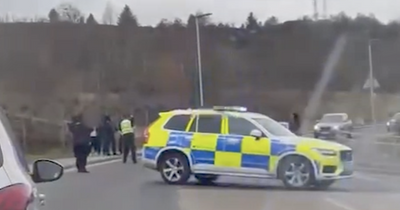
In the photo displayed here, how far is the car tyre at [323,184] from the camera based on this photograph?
1762 cm

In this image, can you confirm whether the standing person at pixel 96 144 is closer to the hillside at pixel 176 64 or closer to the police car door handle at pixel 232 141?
the hillside at pixel 176 64

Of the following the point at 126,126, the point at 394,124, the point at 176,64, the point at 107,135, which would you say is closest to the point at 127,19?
the point at 176,64

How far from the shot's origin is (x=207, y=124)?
60.5 feet

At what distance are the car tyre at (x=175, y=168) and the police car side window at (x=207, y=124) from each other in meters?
0.61

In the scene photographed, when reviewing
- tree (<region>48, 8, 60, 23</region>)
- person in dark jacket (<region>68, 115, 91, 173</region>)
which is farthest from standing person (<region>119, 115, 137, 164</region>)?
tree (<region>48, 8, 60, 23</region>)

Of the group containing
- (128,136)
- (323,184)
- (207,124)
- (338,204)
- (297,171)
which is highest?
(207,124)

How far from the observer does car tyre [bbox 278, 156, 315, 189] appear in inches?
683

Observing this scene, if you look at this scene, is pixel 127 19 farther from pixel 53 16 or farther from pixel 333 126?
pixel 333 126

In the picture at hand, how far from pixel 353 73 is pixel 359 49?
1.15 metres

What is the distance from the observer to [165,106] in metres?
40.9

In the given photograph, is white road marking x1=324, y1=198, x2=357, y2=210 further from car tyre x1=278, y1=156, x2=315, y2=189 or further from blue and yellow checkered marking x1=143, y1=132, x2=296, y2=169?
blue and yellow checkered marking x1=143, y1=132, x2=296, y2=169

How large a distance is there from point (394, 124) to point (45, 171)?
35885 millimetres

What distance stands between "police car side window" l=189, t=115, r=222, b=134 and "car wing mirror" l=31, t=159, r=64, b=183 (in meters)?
11.7

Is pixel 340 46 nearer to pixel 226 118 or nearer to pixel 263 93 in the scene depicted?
pixel 263 93
